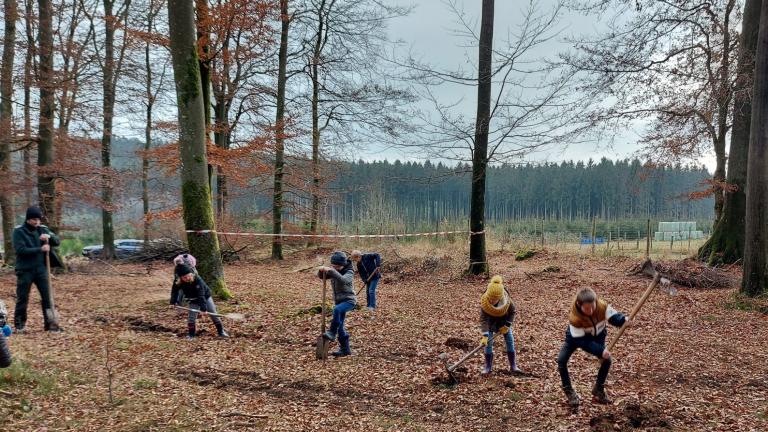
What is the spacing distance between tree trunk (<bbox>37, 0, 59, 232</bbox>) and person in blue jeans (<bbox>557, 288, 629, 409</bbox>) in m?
14.6

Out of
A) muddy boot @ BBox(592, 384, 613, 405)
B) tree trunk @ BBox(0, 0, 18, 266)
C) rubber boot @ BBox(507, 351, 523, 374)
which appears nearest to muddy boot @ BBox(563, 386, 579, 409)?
muddy boot @ BBox(592, 384, 613, 405)

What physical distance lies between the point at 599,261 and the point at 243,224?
14527mm

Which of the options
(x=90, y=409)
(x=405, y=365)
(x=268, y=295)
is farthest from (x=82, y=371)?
(x=268, y=295)

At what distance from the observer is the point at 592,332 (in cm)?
480

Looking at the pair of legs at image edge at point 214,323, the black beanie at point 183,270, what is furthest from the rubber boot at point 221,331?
the black beanie at point 183,270

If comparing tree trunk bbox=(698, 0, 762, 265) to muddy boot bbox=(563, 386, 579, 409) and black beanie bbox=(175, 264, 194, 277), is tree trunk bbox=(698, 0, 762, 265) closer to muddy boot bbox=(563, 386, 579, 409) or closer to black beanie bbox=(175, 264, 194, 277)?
→ muddy boot bbox=(563, 386, 579, 409)

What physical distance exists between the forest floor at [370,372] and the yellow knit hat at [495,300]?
0.82 metres

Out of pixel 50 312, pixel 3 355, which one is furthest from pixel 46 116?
pixel 3 355

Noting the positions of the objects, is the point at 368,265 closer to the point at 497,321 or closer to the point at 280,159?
the point at 497,321

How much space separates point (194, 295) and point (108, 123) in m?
14.0

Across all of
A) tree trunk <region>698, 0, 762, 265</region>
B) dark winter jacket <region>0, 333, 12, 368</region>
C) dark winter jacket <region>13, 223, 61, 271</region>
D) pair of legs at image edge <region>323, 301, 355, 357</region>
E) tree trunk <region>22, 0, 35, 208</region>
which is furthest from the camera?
tree trunk <region>22, 0, 35, 208</region>

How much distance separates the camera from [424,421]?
178 inches

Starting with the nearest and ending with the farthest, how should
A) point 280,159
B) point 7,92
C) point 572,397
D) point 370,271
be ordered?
1. point 572,397
2. point 370,271
3. point 7,92
4. point 280,159

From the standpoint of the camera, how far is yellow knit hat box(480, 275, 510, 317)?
5.50m
